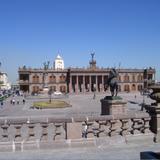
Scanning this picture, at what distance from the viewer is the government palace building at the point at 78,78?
140500mm

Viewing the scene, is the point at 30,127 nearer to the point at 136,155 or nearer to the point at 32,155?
the point at 32,155

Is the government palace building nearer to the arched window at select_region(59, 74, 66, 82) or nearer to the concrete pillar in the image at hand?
the arched window at select_region(59, 74, 66, 82)

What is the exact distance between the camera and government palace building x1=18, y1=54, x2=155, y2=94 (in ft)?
461

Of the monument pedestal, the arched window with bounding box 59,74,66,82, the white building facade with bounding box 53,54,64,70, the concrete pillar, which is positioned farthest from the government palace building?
the concrete pillar

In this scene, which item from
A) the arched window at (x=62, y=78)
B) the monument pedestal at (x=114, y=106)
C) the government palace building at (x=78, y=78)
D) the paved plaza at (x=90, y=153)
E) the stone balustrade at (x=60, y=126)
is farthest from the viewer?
the arched window at (x=62, y=78)

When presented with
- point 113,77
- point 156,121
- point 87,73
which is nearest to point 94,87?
point 87,73

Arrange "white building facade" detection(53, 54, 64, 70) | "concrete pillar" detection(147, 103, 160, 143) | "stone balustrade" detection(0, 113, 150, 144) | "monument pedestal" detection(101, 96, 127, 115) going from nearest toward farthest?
"stone balustrade" detection(0, 113, 150, 144) < "concrete pillar" detection(147, 103, 160, 143) < "monument pedestal" detection(101, 96, 127, 115) < "white building facade" detection(53, 54, 64, 70)

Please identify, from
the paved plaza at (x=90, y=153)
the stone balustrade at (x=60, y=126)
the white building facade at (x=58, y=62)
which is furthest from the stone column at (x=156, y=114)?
the white building facade at (x=58, y=62)

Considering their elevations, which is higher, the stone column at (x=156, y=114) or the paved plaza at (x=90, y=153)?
the stone column at (x=156, y=114)

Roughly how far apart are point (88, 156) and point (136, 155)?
1.39 m

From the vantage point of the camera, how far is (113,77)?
2423 cm

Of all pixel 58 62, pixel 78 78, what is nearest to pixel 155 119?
pixel 78 78

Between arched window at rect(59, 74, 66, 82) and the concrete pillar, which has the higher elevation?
the concrete pillar

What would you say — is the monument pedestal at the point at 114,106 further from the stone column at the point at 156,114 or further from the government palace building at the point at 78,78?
the government palace building at the point at 78,78
